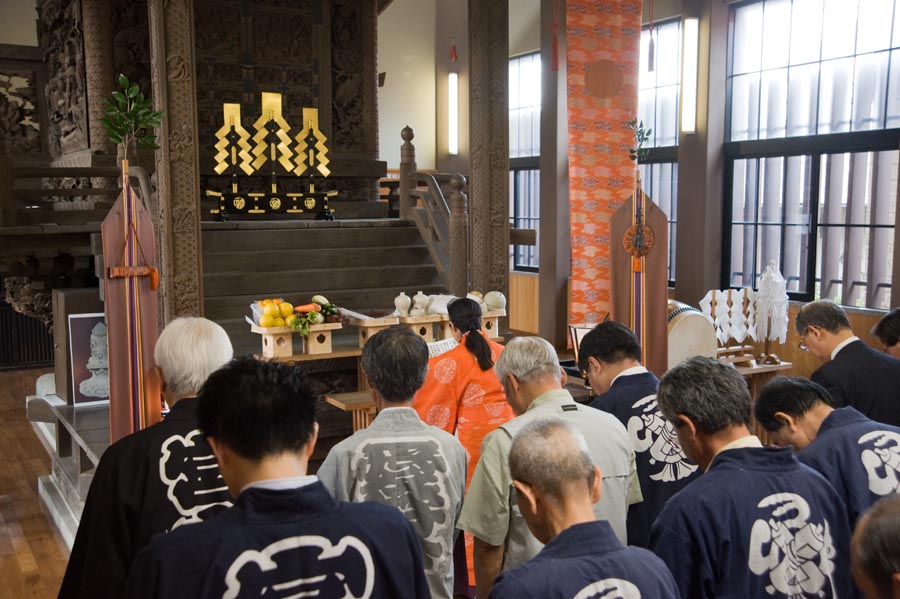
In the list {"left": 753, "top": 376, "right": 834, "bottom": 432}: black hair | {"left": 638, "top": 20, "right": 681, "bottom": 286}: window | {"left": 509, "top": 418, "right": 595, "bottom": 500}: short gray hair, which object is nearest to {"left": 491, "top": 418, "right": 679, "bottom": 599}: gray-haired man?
{"left": 509, "top": 418, "right": 595, "bottom": 500}: short gray hair

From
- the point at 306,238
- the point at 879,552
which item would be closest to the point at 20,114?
the point at 306,238

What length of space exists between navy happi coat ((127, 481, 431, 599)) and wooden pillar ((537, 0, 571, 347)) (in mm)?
9338

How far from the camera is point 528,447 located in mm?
1578

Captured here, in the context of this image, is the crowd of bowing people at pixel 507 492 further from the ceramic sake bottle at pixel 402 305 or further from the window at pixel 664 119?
the window at pixel 664 119

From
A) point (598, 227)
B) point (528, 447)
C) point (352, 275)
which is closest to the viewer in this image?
point (528, 447)

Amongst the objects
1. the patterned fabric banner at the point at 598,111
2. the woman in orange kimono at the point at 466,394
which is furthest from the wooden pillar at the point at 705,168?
the woman in orange kimono at the point at 466,394

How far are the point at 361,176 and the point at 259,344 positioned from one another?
12.9 ft

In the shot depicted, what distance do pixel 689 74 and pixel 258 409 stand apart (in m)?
8.55

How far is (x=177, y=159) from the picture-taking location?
5297 millimetres

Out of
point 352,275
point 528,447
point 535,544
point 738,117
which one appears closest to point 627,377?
point 535,544

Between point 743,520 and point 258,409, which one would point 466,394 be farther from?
point 258,409

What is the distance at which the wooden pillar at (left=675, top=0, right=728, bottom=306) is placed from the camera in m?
9.53

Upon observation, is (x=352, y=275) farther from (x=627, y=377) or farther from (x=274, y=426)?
(x=274, y=426)

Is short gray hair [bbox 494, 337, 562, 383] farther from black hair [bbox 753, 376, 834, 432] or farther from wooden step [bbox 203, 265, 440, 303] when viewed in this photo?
wooden step [bbox 203, 265, 440, 303]
